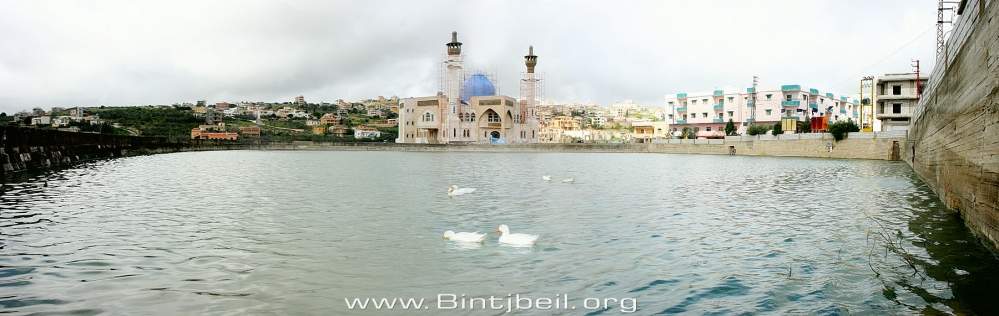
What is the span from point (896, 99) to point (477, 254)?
227 ft

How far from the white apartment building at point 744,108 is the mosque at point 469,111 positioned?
22.2 metres

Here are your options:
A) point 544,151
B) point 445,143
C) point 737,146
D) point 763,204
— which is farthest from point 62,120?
point 763,204

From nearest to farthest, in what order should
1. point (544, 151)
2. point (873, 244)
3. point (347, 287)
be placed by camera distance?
point (347, 287)
point (873, 244)
point (544, 151)

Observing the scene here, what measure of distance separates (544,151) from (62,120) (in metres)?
71.9

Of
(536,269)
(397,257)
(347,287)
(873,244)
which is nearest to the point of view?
(347,287)

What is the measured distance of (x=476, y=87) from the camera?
102 meters

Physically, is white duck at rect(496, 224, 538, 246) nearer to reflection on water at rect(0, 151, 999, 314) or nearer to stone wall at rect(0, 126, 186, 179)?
reflection on water at rect(0, 151, 999, 314)

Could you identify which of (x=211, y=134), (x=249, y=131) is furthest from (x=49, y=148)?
(x=249, y=131)

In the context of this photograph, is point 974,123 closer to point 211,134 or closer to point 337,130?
point 211,134

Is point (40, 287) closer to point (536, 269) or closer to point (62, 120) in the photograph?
point (536, 269)

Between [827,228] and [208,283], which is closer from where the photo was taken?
[208,283]

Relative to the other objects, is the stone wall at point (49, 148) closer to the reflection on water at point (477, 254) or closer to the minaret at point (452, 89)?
the reflection on water at point (477, 254)

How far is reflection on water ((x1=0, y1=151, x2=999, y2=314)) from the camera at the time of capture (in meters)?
6.59

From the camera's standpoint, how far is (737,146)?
226 ft
